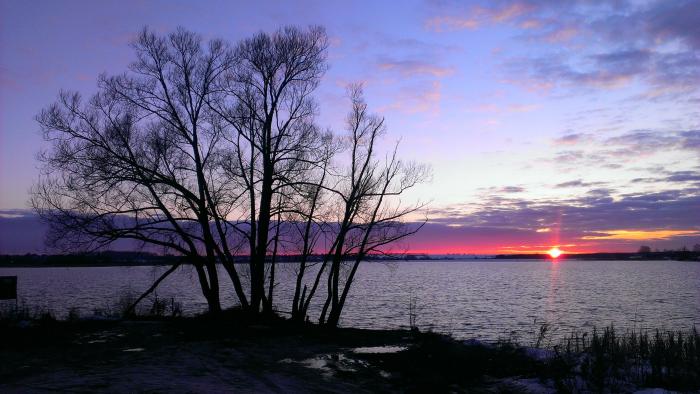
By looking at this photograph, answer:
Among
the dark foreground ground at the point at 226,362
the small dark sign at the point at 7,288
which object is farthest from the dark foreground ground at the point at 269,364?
the small dark sign at the point at 7,288

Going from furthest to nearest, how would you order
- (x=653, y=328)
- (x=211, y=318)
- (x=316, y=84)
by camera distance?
(x=653, y=328)
(x=316, y=84)
(x=211, y=318)

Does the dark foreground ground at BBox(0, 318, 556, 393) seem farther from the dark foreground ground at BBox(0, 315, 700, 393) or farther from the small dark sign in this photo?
the small dark sign

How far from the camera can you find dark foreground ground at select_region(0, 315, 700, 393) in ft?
35.0

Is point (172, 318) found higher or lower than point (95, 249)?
lower

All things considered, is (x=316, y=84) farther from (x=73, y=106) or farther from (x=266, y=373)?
(x=266, y=373)

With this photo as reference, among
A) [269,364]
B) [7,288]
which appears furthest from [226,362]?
[7,288]

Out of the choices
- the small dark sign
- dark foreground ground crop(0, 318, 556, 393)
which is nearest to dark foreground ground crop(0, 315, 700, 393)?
dark foreground ground crop(0, 318, 556, 393)

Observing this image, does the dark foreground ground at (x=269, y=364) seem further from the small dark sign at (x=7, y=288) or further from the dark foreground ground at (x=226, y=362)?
the small dark sign at (x=7, y=288)

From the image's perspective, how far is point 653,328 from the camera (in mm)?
30656

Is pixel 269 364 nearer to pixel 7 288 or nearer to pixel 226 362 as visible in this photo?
pixel 226 362

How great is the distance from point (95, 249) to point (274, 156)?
7722 millimetres

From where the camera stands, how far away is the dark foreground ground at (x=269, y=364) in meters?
10.7

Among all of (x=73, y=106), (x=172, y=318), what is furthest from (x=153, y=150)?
(x=172, y=318)

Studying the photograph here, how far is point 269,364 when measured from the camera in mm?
Answer: 13492
